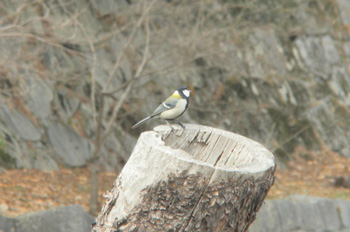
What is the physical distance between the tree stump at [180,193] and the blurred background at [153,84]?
4.11 metres

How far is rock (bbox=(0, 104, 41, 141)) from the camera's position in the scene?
8.40 m

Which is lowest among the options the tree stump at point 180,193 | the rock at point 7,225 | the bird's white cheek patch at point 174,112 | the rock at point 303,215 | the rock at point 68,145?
the rock at point 303,215

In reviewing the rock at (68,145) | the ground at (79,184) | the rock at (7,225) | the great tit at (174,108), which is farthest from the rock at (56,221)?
the great tit at (174,108)

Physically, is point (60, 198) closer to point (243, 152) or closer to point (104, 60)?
point (104, 60)

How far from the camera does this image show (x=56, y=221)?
→ 6.13 m

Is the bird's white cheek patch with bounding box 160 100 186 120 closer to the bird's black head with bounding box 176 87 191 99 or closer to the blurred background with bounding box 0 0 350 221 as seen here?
the bird's black head with bounding box 176 87 191 99

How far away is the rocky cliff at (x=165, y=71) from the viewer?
802cm

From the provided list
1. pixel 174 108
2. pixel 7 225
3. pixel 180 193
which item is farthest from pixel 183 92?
pixel 7 225

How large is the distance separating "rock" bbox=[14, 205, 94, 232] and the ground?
100cm

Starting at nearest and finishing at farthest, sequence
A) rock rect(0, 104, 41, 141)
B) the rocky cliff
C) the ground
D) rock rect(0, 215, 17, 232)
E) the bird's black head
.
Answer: the bird's black head < rock rect(0, 215, 17, 232) < the ground < the rocky cliff < rock rect(0, 104, 41, 141)

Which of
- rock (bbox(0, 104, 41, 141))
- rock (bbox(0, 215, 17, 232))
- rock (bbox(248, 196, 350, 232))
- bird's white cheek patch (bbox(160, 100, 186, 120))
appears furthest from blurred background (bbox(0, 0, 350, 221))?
bird's white cheek patch (bbox(160, 100, 186, 120))

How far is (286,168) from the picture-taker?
37.9 ft

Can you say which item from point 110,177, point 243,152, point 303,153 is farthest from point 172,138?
point 303,153

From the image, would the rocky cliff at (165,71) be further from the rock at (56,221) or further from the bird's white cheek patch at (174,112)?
the bird's white cheek patch at (174,112)
